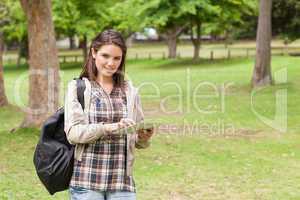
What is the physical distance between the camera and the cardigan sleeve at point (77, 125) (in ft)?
10.7

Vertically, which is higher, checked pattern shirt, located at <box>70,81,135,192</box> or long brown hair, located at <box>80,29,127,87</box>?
long brown hair, located at <box>80,29,127,87</box>

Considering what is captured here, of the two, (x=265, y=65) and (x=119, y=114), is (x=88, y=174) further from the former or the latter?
(x=265, y=65)

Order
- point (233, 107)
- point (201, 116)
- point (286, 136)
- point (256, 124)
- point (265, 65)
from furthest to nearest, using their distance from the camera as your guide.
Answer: point (265, 65), point (233, 107), point (201, 116), point (256, 124), point (286, 136)

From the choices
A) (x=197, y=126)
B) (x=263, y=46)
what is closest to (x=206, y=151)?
(x=197, y=126)

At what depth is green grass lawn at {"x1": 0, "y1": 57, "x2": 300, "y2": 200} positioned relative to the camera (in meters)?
7.11

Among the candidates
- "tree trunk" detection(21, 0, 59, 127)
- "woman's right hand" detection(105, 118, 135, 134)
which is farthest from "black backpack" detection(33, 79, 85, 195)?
"tree trunk" detection(21, 0, 59, 127)

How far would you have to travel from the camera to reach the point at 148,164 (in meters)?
8.59

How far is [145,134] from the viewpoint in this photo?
344 centimetres

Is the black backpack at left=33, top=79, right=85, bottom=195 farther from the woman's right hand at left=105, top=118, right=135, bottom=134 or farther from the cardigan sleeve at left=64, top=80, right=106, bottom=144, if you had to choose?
the woman's right hand at left=105, top=118, right=135, bottom=134

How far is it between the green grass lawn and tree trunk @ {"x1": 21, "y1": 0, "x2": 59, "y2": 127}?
0.64 metres

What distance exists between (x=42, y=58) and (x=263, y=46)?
10.5 m

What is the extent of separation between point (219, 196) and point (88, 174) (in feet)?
12.1

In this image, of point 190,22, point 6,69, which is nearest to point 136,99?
point 190,22

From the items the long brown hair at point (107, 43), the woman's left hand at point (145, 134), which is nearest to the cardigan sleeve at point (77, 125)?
the long brown hair at point (107, 43)
